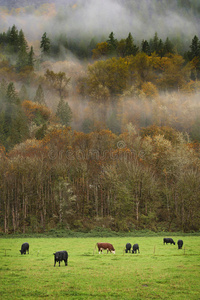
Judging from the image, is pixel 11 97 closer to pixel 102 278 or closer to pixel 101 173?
pixel 101 173

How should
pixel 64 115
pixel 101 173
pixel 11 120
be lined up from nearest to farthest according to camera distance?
1. pixel 101 173
2. pixel 11 120
3. pixel 64 115

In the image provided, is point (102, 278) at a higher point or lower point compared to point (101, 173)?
lower

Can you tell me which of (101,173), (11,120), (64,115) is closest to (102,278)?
(101,173)

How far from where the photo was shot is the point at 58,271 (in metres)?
24.2

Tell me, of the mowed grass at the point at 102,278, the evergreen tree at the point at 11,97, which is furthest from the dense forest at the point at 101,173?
the mowed grass at the point at 102,278

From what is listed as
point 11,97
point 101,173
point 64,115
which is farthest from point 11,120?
point 101,173

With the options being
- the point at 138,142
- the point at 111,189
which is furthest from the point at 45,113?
the point at 111,189

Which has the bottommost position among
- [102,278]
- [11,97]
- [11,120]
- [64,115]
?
[102,278]

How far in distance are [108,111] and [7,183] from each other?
109788mm

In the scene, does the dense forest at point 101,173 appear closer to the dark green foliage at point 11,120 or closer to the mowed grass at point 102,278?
the dark green foliage at point 11,120

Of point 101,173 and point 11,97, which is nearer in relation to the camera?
point 101,173

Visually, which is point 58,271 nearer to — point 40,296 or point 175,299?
point 40,296

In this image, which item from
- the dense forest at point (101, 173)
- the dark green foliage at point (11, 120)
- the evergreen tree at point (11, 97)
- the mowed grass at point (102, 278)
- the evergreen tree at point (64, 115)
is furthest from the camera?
the evergreen tree at point (11, 97)

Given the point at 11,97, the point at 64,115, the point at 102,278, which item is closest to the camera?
the point at 102,278
